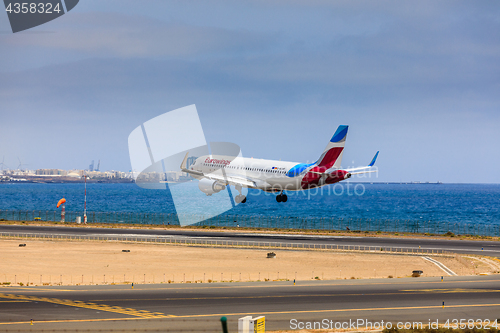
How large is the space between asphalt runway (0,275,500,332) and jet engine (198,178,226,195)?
3315 cm

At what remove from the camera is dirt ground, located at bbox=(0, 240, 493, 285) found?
176 feet

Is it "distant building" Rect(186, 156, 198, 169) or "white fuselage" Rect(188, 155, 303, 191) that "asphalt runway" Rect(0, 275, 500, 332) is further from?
"distant building" Rect(186, 156, 198, 169)

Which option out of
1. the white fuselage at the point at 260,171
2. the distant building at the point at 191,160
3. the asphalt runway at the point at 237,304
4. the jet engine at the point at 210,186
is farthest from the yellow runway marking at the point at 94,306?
the distant building at the point at 191,160

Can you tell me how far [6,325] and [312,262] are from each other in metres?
41.8

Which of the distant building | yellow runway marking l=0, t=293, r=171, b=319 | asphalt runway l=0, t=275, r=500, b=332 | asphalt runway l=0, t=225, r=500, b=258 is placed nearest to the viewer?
asphalt runway l=0, t=275, r=500, b=332

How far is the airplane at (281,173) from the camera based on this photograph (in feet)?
239

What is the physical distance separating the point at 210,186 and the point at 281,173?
40.8 feet

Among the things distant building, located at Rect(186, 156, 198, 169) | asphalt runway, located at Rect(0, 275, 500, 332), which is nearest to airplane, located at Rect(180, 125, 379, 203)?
distant building, located at Rect(186, 156, 198, 169)

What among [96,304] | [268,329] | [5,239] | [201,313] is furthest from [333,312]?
[5,239]

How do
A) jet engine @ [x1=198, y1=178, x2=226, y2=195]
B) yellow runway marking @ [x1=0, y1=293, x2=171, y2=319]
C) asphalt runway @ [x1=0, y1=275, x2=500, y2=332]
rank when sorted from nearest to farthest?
asphalt runway @ [x1=0, y1=275, x2=500, y2=332], yellow runway marking @ [x1=0, y1=293, x2=171, y2=319], jet engine @ [x1=198, y1=178, x2=226, y2=195]

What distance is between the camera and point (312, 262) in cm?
6481

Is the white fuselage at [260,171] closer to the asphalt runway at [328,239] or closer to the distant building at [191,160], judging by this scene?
the distant building at [191,160]

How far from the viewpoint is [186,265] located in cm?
6178

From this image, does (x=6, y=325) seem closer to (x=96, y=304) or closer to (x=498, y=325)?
(x=96, y=304)
